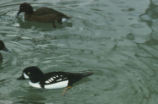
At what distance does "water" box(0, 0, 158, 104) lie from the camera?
23.7 ft

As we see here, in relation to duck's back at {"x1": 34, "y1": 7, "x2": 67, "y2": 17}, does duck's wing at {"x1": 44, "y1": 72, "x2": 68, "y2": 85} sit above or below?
below

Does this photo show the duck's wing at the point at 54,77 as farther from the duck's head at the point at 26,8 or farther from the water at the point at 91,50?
the duck's head at the point at 26,8

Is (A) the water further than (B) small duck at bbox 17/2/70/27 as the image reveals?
No

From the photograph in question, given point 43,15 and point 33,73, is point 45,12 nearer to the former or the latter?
point 43,15

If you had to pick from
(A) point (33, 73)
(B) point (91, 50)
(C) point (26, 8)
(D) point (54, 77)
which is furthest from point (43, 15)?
(D) point (54, 77)

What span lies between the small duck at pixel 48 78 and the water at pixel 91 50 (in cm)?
13

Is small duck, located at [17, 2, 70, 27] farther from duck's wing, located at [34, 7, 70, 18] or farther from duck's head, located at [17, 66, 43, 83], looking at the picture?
duck's head, located at [17, 66, 43, 83]

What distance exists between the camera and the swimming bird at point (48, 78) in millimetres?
7383

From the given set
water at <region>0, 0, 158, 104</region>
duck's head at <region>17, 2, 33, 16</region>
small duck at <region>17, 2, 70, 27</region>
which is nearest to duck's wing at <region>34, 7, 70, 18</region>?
small duck at <region>17, 2, 70, 27</region>

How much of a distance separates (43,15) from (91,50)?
220cm

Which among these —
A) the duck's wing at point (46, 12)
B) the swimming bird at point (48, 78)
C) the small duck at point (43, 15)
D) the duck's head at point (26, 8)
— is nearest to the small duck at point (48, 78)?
the swimming bird at point (48, 78)

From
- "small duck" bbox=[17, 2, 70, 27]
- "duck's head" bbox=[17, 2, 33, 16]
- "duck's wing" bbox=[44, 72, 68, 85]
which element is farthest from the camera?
"duck's head" bbox=[17, 2, 33, 16]

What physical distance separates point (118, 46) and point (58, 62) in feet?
5.33

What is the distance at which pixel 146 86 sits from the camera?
290 inches
